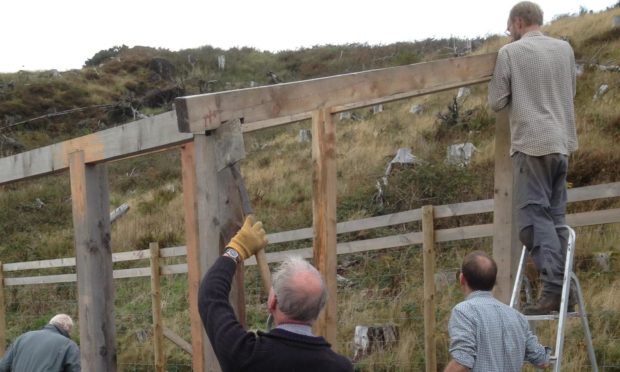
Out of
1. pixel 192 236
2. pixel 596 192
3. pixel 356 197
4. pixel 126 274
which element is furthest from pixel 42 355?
pixel 356 197

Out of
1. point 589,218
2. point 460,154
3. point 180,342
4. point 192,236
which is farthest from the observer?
point 460,154

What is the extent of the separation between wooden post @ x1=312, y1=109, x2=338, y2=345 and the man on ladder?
97 cm

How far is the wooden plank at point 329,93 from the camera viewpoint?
3.20 metres

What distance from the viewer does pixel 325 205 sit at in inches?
164

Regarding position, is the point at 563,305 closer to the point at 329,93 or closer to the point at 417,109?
the point at 329,93

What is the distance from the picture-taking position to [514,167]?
424cm

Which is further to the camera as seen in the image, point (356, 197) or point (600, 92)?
point (600, 92)

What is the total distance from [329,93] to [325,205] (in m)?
0.62

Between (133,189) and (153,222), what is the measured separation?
19.8ft

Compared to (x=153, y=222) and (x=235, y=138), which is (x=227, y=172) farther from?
(x=153, y=222)

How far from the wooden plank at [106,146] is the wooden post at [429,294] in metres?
2.97

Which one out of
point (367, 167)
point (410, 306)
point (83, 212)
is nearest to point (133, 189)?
point (367, 167)

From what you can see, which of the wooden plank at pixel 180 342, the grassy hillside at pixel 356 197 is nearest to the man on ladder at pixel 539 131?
the grassy hillside at pixel 356 197

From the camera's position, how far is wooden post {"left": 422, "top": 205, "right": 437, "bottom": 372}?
621 centimetres
